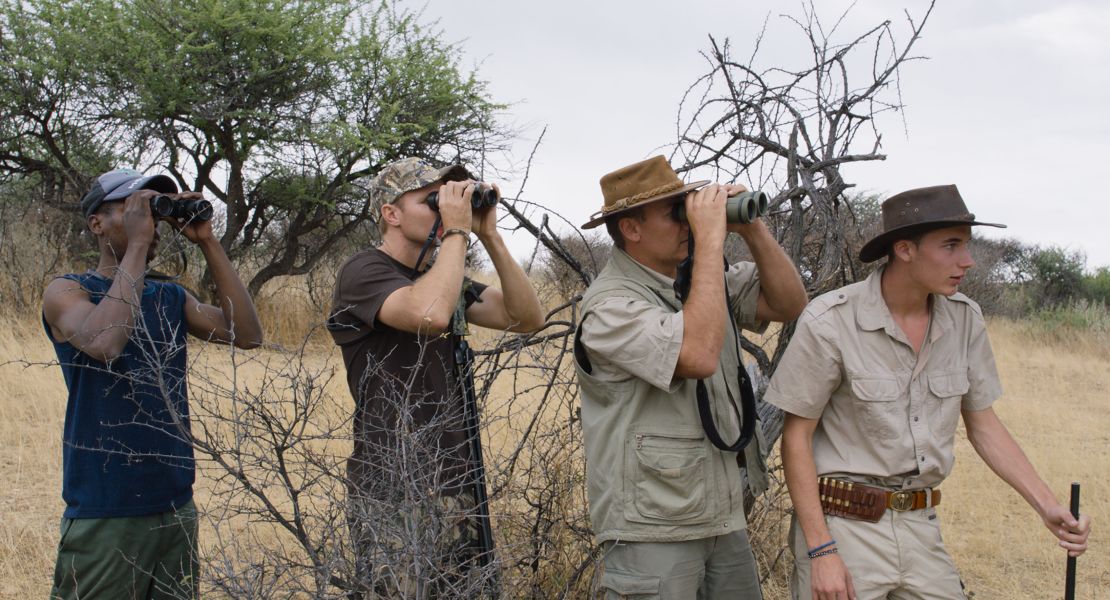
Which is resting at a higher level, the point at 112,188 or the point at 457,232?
the point at 112,188

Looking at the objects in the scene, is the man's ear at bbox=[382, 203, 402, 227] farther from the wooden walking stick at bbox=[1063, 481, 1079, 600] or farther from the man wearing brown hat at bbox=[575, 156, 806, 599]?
the wooden walking stick at bbox=[1063, 481, 1079, 600]

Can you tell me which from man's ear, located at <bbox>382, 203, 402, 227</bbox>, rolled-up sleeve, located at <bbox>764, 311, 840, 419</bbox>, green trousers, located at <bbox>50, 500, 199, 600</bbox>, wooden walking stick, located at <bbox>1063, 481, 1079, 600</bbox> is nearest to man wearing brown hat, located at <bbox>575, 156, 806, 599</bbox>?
rolled-up sleeve, located at <bbox>764, 311, 840, 419</bbox>

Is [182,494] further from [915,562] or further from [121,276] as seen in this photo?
[915,562]

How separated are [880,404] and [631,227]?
78cm

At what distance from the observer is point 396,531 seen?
2143 mm

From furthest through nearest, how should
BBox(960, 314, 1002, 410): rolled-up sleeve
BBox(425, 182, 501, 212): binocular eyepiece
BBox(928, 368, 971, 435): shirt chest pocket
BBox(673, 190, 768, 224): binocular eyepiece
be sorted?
BBox(425, 182, 501, 212): binocular eyepiece
BBox(960, 314, 1002, 410): rolled-up sleeve
BBox(928, 368, 971, 435): shirt chest pocket
BBox(673, 190, 768, 224): binocular eyepiece

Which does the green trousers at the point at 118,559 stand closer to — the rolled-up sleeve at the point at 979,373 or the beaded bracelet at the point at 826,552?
the beaded bracelet at the point at 826,552

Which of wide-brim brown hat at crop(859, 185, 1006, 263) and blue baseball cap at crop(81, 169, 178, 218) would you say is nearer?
wide-brim brown hat at crop(859, 185, 1006, 263)

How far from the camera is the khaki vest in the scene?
2238 millimetres

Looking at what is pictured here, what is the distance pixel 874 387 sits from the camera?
2.40m

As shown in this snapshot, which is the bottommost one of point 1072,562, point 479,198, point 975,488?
point 975,488

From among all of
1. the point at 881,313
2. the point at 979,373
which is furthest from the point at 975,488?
the point at 881,313

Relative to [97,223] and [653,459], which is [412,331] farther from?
[97,223]

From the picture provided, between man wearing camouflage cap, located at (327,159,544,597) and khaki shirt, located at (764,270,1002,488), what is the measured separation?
84 cm
